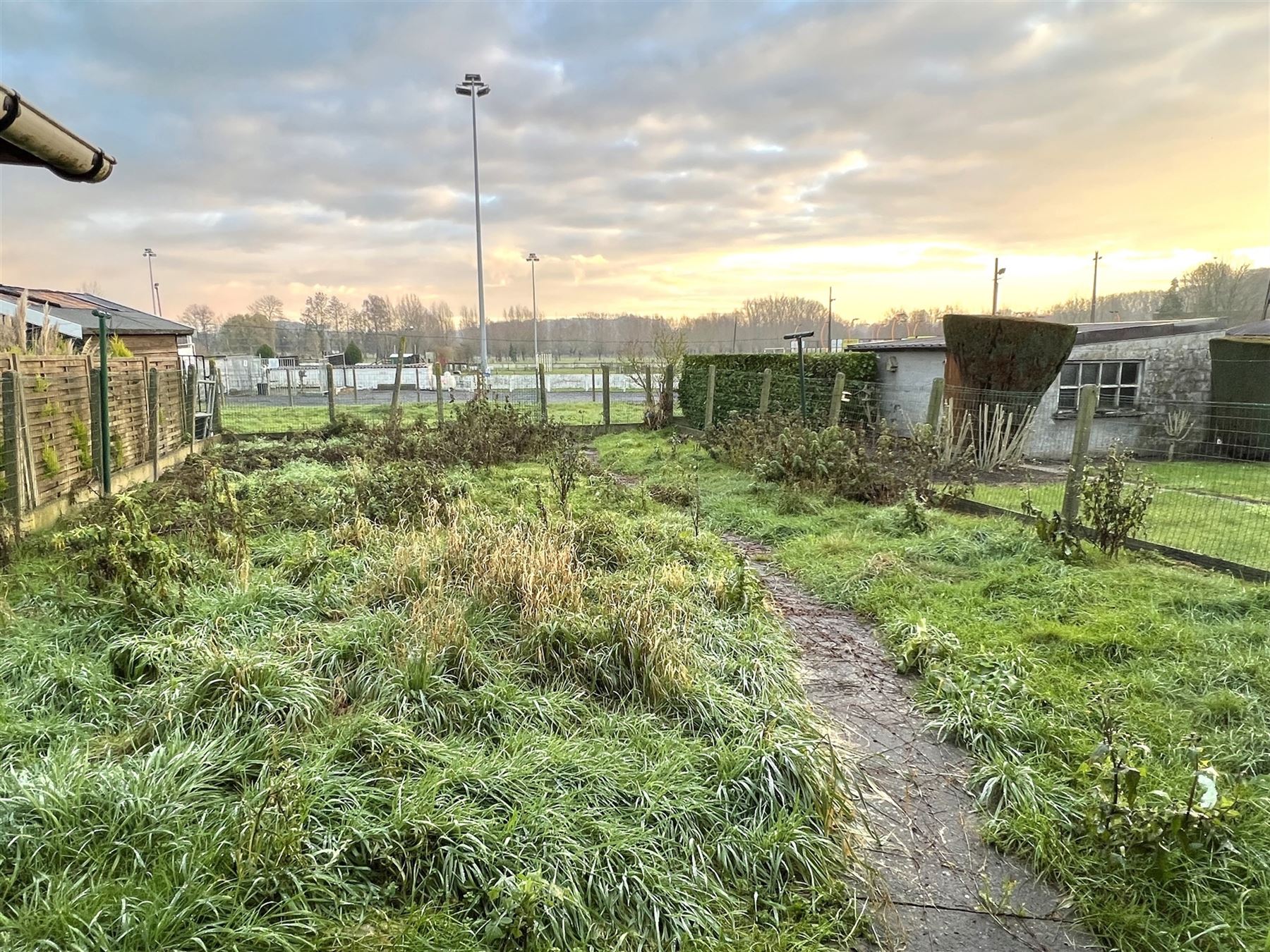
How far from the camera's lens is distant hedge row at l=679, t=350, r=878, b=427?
41.2ft

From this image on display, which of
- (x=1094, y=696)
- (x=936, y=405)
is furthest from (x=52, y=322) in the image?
(x=1094, y=696)

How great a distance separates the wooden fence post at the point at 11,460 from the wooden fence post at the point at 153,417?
150 inches

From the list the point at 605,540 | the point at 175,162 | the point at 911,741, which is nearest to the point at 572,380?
the point at 175,162

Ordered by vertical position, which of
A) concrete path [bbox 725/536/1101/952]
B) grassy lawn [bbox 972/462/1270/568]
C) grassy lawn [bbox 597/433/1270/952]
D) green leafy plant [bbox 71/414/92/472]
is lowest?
concrete path [bbox 725/536/1101/952]

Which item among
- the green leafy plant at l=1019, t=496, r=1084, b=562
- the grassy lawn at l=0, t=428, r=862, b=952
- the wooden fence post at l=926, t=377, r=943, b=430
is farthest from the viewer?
the wooden fence post at l=926, t=377, r=943, b=430

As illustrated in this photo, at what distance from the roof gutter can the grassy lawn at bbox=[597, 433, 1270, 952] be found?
4.24 metres

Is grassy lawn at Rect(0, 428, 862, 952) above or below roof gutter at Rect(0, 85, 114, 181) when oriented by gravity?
below

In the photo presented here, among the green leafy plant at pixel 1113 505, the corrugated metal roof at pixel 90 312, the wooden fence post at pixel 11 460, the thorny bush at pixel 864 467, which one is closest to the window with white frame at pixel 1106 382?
the thorny bush at pixel 864 467

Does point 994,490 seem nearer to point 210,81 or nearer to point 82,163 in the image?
point 82,163

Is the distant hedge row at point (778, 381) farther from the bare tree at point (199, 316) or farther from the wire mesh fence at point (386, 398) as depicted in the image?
the bare tree at point (199, 316)

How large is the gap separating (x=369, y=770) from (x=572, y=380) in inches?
1389

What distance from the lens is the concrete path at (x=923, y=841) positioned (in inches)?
86.7

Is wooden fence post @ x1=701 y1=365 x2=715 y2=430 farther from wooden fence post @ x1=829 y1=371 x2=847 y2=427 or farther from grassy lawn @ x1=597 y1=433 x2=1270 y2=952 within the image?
grassy lawn @ x1=597 y1=433 x2=1270 y2=952

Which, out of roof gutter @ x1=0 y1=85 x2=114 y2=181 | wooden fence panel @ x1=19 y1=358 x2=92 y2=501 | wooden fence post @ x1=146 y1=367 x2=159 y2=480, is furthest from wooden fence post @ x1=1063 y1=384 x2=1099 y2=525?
wooden fence post @ x1=146 y1=367 x2=159 y2=480
